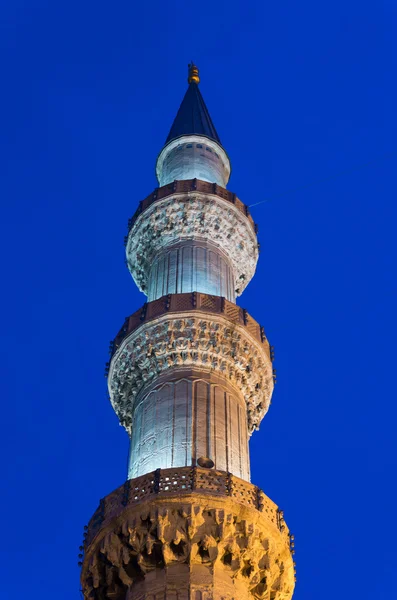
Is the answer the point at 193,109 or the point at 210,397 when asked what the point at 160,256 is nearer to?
the point at 210,397

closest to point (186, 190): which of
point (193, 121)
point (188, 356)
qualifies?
point (193, 121)

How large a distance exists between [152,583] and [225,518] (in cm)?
204

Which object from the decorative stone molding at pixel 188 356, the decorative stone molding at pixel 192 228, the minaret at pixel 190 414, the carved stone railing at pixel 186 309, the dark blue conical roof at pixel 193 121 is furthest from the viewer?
the dark blue conical roof at pixel 193 121

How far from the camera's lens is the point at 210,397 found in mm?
23500

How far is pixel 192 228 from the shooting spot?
93.8ft

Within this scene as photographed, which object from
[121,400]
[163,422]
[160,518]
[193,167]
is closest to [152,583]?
[160,518]

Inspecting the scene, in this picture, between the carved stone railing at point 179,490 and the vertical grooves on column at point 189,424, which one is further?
the vertical grooves on column at point 189,424

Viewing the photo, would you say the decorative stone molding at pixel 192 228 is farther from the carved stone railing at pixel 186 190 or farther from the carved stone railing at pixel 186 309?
the carved stone railing at pixel 186 309

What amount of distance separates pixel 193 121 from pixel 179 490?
17877 millimetres

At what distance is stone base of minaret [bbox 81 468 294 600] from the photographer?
65.4 ft

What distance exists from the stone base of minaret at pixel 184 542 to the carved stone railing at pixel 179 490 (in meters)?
0.02

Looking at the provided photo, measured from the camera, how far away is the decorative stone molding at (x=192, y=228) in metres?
28.6

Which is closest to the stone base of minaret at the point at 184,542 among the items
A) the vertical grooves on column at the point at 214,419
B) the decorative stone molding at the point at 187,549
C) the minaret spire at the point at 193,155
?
the decorative stone molding at the point at 187,549

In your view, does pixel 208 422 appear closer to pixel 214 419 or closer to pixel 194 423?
pixel 214 419
